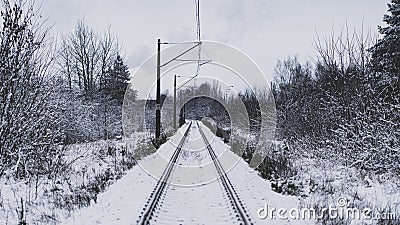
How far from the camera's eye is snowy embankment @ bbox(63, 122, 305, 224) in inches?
272

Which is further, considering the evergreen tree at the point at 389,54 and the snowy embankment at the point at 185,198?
the evergreen tree at the point at 389,54

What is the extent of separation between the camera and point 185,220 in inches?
267

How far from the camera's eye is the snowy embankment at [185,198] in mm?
6910

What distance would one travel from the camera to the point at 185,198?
28.2 ft

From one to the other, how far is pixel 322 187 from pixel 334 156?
3457mm

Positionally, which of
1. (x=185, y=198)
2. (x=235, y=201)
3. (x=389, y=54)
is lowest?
(x=185, y=198)

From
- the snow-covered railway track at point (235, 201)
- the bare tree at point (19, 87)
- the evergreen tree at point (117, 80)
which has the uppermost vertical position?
the evergreen tree at point (117, 80)

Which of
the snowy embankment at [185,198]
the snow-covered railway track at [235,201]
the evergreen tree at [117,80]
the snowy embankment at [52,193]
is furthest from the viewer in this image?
the evergreen tree at [117,80]

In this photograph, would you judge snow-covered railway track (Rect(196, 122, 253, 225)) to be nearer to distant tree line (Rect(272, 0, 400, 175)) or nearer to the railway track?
the railway track

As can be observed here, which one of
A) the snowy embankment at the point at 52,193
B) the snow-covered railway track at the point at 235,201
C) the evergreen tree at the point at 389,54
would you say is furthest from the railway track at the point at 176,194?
the evergreen tree at the point at 389,54

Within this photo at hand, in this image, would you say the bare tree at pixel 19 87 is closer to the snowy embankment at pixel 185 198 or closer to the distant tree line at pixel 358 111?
the snowy embankment at pixel 185 198

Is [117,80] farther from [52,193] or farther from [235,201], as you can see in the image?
[235,201]

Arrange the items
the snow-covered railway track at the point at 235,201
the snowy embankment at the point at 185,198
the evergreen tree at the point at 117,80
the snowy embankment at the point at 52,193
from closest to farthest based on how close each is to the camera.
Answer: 1. the snow-covered railway track at the point at 235,201
2. the snowy embankment at the point at 185,198
3. the snowy embankment at the point at 52,193
4. the evergreen tree at the point at 117,80

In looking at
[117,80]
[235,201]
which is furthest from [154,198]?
[117,80]
